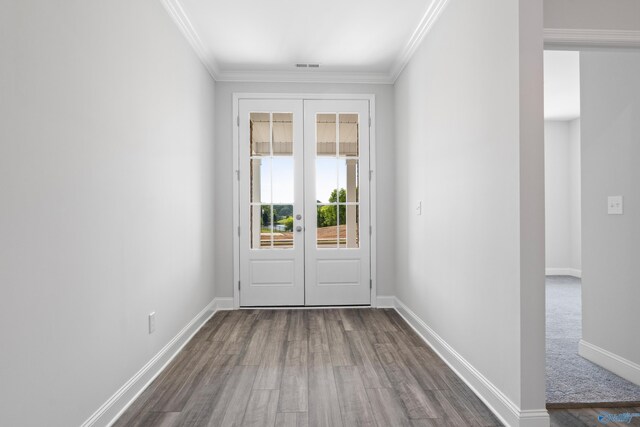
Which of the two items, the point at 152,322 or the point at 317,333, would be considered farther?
the point at 317,333

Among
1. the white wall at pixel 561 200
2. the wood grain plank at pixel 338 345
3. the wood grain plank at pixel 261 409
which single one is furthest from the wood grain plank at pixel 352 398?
the white wall at pixel 561 200

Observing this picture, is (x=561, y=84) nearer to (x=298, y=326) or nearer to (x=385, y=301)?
(x=385, y=301)

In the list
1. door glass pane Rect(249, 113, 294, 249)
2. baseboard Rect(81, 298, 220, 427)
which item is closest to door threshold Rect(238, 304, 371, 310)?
door glass pane Rect(249, 113, 294, 249)

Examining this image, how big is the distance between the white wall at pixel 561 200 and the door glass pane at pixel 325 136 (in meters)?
4.25

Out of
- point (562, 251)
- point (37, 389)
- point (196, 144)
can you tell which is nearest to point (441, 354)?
point (37, 389)

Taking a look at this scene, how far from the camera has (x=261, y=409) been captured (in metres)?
2.12

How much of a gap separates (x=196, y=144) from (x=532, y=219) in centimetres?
291

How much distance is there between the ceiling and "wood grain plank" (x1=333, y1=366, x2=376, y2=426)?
8.93 ft

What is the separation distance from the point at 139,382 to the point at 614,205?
3249mm

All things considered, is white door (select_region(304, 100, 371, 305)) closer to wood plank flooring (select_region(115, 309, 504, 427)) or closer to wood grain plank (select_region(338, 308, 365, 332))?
wood grain plank (select_region(338, 308, 365, 332))

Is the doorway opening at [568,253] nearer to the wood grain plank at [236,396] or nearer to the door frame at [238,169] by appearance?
the wood grain plank at [236,396]

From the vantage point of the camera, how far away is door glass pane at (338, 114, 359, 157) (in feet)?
14.7

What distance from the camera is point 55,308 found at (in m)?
1.57

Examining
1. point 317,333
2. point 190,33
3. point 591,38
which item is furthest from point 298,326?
point 591,38
